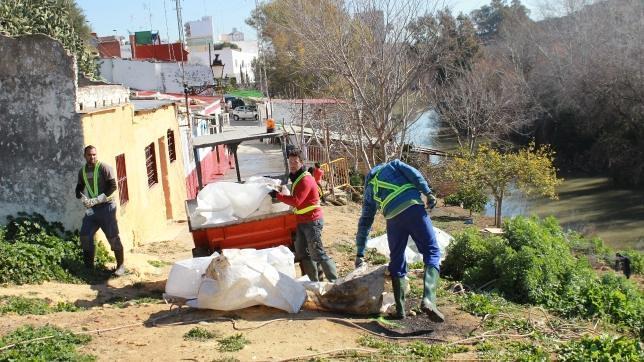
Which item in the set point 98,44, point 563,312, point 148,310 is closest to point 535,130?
point 98,44

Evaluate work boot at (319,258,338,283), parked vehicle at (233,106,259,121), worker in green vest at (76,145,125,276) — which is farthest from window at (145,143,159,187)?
parked vehicle at (233,106,259,121)

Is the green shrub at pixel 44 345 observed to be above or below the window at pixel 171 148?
below

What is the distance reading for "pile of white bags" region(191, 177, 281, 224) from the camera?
8250 mm

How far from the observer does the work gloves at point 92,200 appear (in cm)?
828

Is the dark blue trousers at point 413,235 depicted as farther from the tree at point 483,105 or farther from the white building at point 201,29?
the white building at point 201,29

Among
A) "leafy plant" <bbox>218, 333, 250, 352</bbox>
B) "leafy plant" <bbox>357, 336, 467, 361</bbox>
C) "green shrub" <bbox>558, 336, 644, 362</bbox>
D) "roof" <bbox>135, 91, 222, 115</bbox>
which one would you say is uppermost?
"roof" <bbox>135, 91, 222, 115</bbox>

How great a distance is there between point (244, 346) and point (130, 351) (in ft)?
2.98

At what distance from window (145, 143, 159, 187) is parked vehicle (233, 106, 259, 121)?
32.0 metres

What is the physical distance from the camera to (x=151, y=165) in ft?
46.4

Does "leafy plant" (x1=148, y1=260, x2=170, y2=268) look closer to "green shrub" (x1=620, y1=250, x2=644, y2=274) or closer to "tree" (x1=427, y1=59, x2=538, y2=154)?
"green shrub" (x1=620, y1=250, x2=644, y2=274)

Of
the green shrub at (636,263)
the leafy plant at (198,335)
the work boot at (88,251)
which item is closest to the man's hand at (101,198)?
the work boot at (88,251)

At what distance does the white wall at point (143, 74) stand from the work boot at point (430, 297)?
2985 cm

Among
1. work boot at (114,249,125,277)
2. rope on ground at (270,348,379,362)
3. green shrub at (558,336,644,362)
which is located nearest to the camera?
rope on ground at (270,348,379,362)

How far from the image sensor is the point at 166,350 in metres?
5.56
